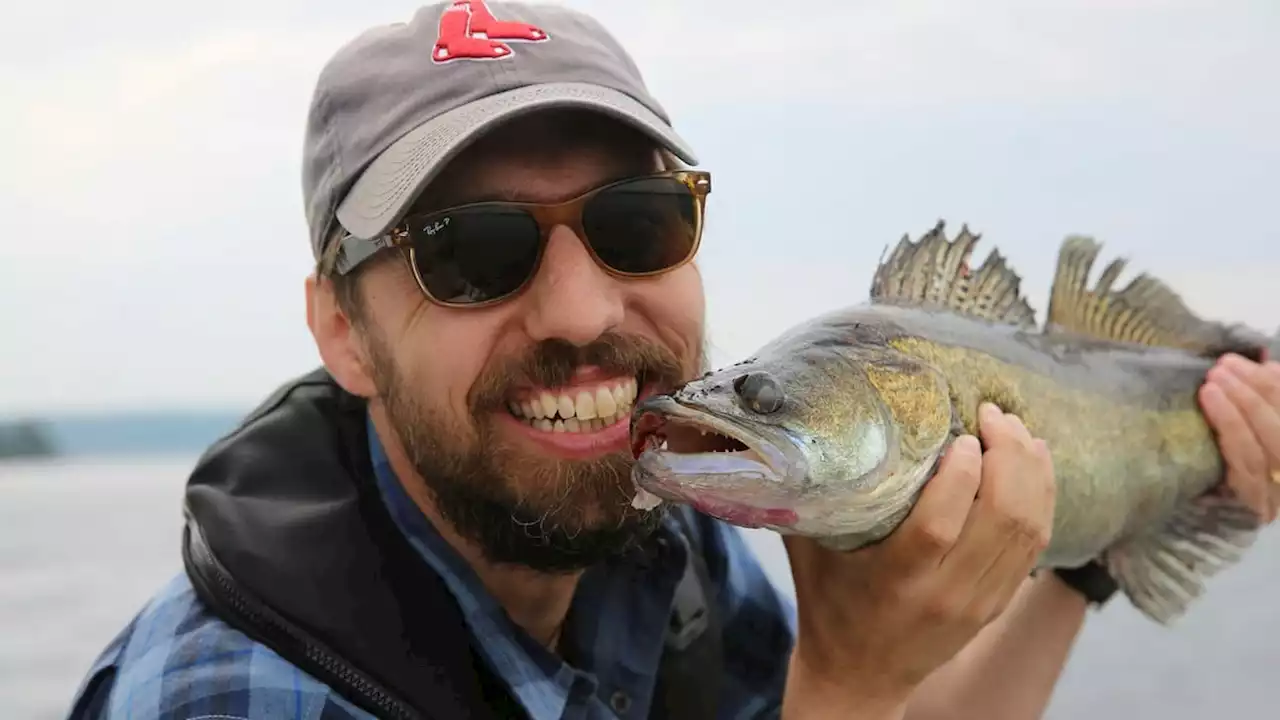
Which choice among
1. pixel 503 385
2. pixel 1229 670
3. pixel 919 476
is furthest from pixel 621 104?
pixel 1229 670

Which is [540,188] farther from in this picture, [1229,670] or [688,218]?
[1229,670]

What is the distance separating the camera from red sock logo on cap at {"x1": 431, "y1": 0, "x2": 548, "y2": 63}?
101 inches

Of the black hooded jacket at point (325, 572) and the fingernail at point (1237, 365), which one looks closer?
the black hooded jacket at point (325, 572)

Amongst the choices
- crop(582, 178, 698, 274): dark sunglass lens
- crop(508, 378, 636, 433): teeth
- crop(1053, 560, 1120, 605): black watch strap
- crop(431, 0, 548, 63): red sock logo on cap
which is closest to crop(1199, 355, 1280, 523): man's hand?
crop(1053, 560, 1120, 605): black watch strap

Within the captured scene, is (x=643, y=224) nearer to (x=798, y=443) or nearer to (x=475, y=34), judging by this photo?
(x=475, y=34)

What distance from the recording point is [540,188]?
238 cm

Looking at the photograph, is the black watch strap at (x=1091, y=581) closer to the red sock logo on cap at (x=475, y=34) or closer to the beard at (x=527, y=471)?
the beard at (x=527, y=471)

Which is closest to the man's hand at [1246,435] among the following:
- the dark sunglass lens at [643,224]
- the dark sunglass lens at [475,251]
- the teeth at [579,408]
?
the dark sunglass lens at [643,224]

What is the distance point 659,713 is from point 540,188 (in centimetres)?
153

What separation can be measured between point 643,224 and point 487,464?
2.21 feet

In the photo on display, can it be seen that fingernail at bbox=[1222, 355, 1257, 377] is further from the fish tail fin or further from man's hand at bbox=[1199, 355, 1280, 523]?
the fish tail fin

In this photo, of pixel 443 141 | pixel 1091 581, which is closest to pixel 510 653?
pixel 443 141

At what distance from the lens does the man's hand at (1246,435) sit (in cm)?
315

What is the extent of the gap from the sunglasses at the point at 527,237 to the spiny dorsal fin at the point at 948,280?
0.53 m
